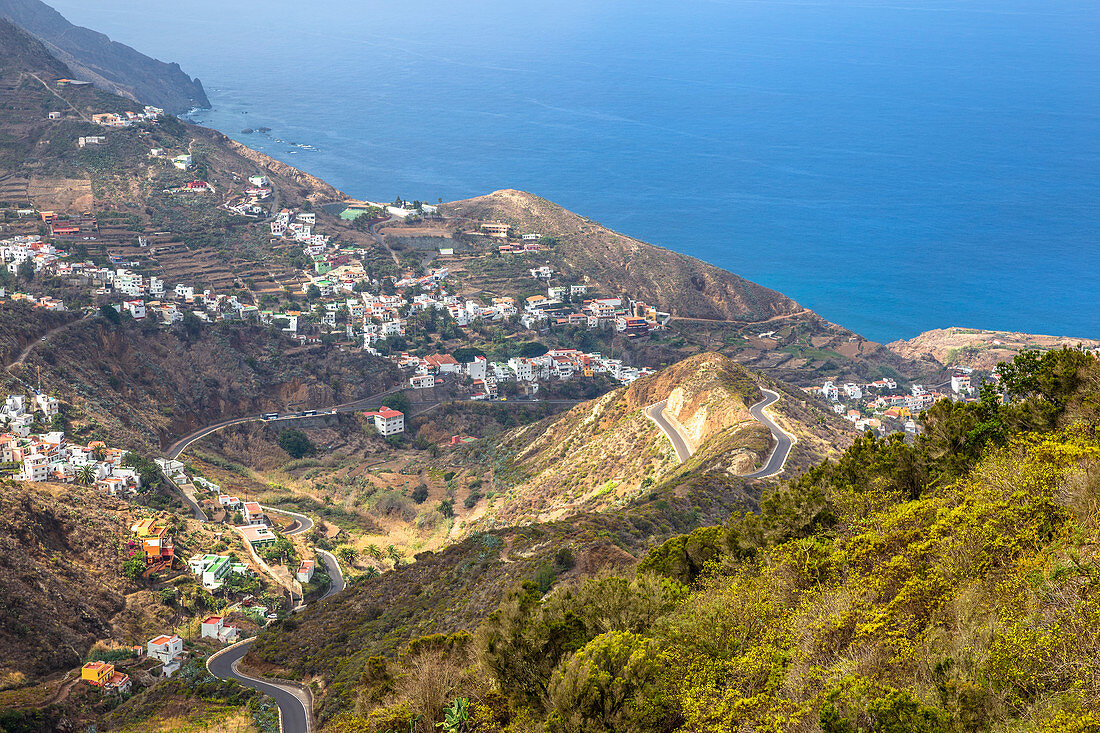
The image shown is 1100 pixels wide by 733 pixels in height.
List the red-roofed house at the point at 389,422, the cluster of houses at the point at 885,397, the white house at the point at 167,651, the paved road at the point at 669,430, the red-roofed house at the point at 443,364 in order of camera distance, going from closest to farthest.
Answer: the white house at the point at 167,651
the paved road at the point at 669,430
the red-roofed house at the point at 389,422
the cluster of houses at the point at 885,397
the red-roofed house at the point at 443,364

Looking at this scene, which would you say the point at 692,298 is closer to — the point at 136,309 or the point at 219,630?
the point at 136,309

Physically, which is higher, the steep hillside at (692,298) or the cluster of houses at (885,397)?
the steep hillside at (692,298)

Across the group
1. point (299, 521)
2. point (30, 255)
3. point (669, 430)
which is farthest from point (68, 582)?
point (30, 255)

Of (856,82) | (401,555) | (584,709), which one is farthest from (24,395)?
(856,82)

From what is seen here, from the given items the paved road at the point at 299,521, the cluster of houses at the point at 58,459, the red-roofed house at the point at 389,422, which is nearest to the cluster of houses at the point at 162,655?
the paved road at the point at 299,521

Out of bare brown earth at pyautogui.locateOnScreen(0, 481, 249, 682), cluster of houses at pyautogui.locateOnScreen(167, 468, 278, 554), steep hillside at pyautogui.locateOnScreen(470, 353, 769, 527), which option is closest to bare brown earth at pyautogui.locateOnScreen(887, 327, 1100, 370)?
steep hillside at pyautogui.locateOnScreen(470, 353, 769, 527)

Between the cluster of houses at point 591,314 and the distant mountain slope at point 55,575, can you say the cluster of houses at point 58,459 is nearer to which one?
the distant mountain slope at point 55,575
